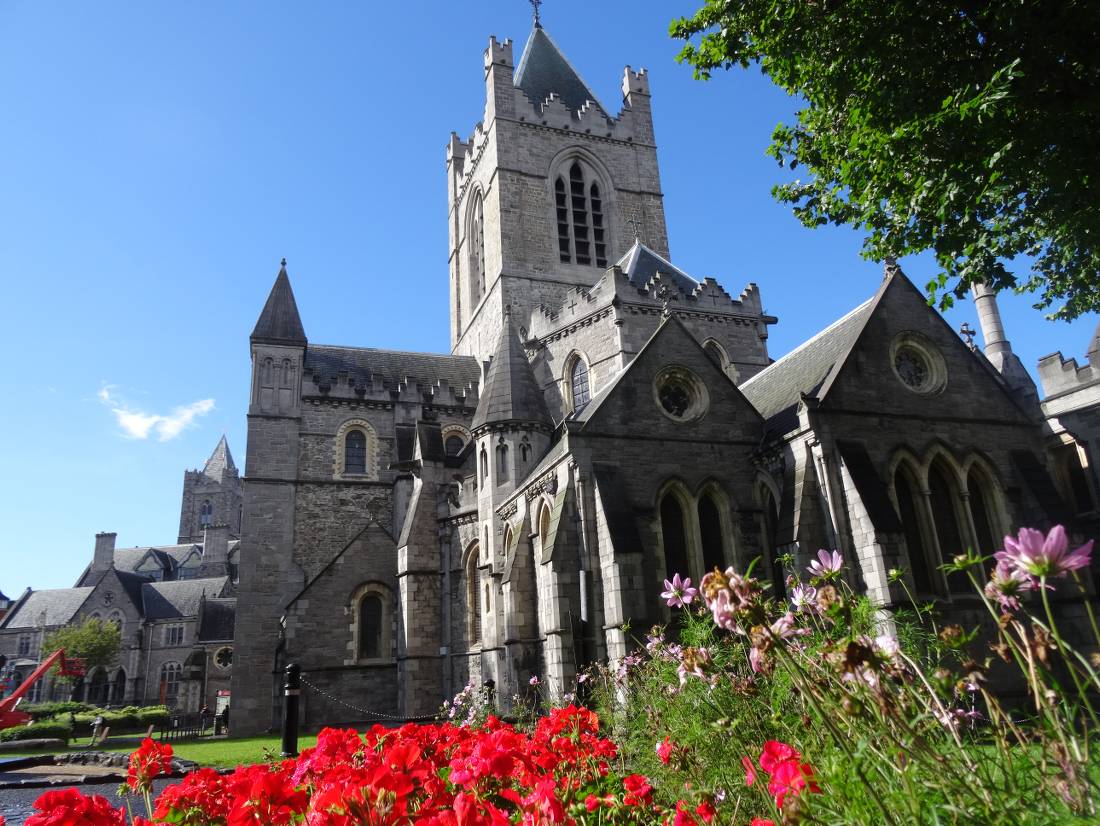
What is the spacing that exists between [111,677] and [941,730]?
68467mm

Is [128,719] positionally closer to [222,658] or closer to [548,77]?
[222,658]

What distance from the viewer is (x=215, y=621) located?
181 ft

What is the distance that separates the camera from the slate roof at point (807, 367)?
53.6 feet

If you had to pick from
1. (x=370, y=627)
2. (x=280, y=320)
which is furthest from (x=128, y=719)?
(x=280, y=320)

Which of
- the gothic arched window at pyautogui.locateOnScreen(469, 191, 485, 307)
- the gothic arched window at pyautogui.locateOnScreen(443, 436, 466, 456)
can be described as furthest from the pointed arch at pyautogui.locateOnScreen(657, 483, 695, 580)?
the gothic arched window at pyautogui.locateOnScreen(469, 191, 485, 307)

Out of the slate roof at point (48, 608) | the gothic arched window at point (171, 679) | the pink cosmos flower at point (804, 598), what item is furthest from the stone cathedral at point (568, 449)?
the slate roof at point (48, 608)

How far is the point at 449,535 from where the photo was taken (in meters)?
23.9

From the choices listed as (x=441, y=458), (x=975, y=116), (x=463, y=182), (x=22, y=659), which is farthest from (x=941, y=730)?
(x=22, y=659)

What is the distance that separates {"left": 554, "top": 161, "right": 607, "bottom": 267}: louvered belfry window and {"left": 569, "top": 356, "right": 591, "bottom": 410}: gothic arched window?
411 inches

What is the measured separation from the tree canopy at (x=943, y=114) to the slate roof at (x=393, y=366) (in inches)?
851

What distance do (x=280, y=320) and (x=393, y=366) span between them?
557cm

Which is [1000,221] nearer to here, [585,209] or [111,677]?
[585,209]

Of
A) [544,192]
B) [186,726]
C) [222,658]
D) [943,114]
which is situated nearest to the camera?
[943,114]

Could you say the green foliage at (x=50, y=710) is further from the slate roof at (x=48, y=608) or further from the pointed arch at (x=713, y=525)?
the pointed arch at (x=713, y=525)
